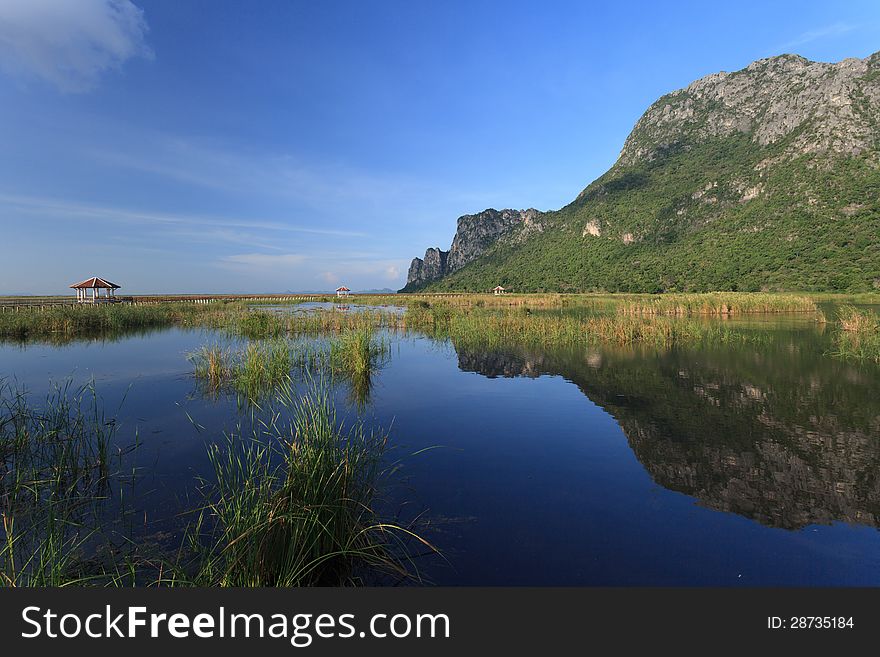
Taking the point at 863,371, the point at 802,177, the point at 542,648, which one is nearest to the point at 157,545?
the point at 542,648

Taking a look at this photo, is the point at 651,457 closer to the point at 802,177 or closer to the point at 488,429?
the point at 488,429

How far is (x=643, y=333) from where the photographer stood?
20.4 m

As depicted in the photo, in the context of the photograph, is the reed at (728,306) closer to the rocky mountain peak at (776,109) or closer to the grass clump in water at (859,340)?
the grass clump in water at (859,340)

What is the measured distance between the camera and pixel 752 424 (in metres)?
8.00

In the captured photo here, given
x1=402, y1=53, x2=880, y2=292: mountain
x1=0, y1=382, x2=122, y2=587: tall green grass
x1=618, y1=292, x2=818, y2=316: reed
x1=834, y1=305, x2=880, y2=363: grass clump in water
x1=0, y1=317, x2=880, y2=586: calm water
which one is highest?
x1=402, y1=53, x2=880, y2=292: mountain

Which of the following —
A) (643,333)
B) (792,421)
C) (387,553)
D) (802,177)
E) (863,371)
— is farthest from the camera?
(802,177)

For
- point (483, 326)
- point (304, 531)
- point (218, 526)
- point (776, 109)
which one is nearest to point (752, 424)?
point (304, 531)

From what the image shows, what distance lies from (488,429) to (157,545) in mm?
5887

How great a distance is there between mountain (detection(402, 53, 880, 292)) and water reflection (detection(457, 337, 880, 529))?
62089mm

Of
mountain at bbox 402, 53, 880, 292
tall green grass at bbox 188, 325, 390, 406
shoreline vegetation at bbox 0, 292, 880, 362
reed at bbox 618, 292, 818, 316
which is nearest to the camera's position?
tall green grass at bbox 188, 325, 390, 406

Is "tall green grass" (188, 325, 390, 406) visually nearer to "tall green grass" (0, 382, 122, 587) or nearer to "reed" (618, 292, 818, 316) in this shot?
"tall green grass" (0, 382, 122, 587)

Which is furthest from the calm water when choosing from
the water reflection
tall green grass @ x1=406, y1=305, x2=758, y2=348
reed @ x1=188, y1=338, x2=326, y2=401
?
tall green grass @ x1=406, y1=305, x2=758, y2=348

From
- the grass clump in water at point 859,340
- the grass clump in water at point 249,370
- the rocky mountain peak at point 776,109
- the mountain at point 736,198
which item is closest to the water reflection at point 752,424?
the grass clump in water at point 859,340

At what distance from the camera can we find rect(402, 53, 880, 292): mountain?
68188mm
